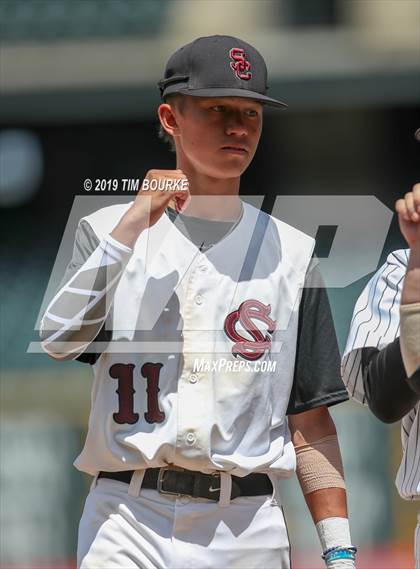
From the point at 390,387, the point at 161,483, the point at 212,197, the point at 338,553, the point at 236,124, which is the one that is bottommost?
the point at 338,553

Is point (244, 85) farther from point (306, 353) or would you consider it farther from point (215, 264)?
point (306, 353)

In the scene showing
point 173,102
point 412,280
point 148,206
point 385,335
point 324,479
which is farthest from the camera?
point 173,102

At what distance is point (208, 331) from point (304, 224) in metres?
2.16

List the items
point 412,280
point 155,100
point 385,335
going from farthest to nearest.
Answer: point 155,100 → point 385,335 → point 412,280

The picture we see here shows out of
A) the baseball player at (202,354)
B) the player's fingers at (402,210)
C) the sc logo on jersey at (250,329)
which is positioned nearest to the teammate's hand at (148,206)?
the baseball player at (202,354)

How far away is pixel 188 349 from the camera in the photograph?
2229 millimetres

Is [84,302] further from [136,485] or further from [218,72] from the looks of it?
[218,72]

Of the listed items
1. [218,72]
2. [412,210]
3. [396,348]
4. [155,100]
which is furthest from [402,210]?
[155,100]

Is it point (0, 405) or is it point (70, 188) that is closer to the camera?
point (0, 405)

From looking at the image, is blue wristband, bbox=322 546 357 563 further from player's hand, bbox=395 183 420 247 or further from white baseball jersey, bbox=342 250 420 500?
player's hand, bbox=395 183 420 247

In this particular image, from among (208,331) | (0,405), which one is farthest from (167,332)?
(0,405)

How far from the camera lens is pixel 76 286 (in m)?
2.16

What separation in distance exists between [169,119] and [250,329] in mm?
475

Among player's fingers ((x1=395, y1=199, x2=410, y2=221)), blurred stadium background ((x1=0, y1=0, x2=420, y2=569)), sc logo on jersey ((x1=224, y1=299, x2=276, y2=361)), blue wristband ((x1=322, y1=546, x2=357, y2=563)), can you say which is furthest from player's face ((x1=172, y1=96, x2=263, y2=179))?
blurred stadium background ((x1=0, y1=0, x2=420, y2=569))
